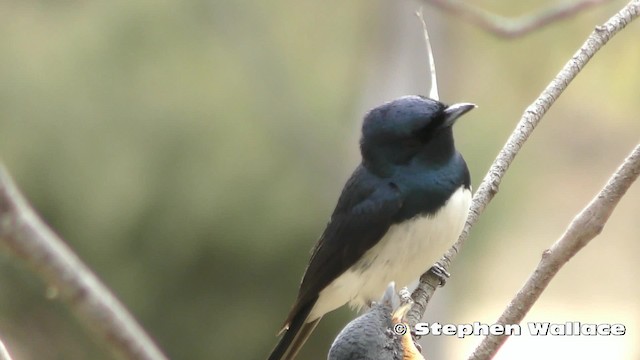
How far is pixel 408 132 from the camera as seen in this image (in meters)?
1.26

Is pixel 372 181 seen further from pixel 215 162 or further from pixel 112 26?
pixel 112 26

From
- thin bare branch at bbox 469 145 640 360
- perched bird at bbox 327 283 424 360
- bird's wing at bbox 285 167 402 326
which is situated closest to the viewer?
perched bird at bbox 327 283 424 360

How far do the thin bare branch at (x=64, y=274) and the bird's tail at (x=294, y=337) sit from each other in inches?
43.0

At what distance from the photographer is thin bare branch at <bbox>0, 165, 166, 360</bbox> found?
309mm

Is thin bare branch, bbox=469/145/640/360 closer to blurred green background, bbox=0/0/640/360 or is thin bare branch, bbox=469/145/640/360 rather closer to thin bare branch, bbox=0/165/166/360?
A: thin bare branch, bbox=0/165/166/360

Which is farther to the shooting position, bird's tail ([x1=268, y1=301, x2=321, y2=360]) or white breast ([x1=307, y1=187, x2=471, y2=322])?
bird's tail ([x1=268, y1=301, x2=321, y2=360])

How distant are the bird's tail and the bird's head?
0.90 ft

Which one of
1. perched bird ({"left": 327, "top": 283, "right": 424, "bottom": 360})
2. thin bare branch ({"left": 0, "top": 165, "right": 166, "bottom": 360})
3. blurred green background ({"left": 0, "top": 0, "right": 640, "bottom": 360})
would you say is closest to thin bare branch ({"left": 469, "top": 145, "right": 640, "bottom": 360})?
perched bird ({"left": 327, "top": 283, "right": 424, "bottom": 360})

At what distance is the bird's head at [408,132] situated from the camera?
4.06 feet

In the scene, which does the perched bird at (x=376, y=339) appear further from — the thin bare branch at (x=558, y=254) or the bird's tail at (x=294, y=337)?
the bird's tail at (x=294, y=337)

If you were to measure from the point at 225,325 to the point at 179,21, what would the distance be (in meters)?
0.96

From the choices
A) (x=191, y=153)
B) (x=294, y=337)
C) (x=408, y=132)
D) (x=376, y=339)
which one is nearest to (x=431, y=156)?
(x=408, y=132)

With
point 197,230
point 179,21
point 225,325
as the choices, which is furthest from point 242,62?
point 225,325

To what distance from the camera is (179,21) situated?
2895mm
